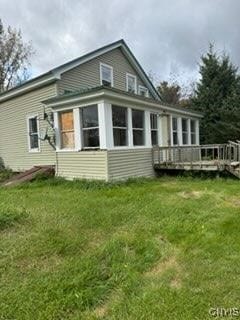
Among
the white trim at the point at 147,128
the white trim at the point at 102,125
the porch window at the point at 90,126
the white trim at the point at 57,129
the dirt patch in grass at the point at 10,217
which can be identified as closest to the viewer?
the dirt patch in grass at the point at 10,217

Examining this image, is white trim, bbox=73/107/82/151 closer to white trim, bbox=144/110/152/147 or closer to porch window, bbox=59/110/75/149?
porch window, bbox=59/110/75/149

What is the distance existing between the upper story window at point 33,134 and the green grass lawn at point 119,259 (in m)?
6.31

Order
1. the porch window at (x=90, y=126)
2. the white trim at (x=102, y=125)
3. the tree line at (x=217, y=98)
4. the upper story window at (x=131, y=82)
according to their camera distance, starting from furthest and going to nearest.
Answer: the tree line at (x=217, y=98), the upper story window at (x=131, y=82), the porch window at (x=90, y=126), the white trim at (x=102, y=125)

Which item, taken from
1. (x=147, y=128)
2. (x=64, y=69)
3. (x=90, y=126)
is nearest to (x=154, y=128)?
(x=147, y=128)

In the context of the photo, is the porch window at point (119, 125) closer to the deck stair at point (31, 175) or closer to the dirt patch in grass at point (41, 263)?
the deck stair at point (31, 175)

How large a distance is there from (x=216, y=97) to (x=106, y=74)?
735 centimetres

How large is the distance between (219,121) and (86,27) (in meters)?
9.86

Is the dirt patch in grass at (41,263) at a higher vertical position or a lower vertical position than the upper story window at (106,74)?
lower

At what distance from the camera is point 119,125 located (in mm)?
11406

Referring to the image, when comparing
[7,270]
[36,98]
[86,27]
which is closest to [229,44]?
[86,27]

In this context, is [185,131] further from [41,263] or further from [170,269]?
[41,263]

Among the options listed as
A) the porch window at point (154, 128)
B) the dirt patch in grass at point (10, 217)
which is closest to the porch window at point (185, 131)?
the porch window at point (154, 128)

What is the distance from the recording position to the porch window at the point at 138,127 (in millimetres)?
12188

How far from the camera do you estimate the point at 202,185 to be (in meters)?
10.2
